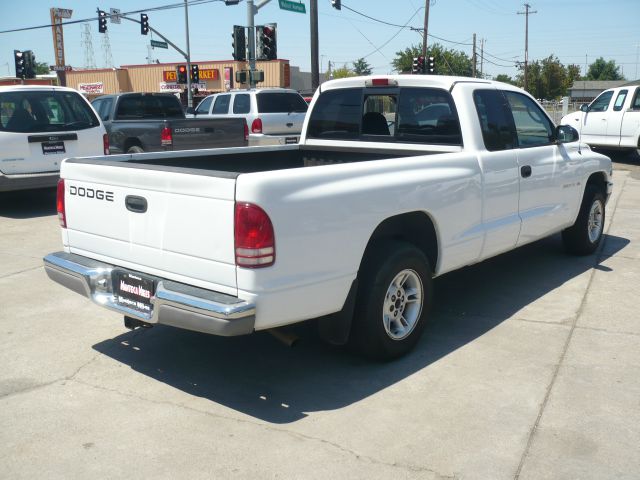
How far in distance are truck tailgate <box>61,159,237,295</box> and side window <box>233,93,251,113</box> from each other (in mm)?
11804

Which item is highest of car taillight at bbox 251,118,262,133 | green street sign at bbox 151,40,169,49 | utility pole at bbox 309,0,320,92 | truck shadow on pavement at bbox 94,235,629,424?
green street sign at bbox 151,40,169,49

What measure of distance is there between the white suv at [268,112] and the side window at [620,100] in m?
7.86

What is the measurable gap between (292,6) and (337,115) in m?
17.8

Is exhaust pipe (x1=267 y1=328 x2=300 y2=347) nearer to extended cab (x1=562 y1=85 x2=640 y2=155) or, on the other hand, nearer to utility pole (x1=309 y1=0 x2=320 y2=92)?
extended cab (x1=562 y1=85 x2=640 y2=155)

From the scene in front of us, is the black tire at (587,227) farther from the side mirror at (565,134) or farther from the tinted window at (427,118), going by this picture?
the tinted window at (427,118)

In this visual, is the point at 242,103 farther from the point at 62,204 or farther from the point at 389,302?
the point at 389,302

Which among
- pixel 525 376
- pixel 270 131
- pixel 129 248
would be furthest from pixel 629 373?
pixel 270 131

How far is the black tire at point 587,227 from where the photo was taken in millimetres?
7051

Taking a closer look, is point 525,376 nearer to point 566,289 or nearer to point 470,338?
point 470,338

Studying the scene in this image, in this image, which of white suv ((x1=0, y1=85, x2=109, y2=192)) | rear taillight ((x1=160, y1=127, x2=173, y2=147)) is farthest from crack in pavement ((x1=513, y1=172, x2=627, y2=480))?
rear taillight ((x1=160, y1=127, x2=173, y2=147))

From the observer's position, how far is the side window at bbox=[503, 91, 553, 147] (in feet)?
19.0

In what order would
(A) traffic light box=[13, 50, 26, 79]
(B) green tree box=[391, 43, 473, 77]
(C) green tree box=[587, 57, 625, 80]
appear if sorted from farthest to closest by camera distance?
(C) green tree box=[587, 57, 625, 80], (B) green tree box=[391, 43, 473, 77], (A) traffic light box=[13, 50, 26, 79]

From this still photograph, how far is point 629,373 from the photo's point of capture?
4.37 meters

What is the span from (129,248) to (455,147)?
8.58 feet
